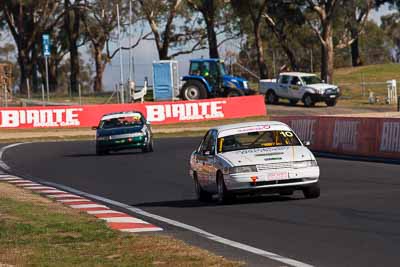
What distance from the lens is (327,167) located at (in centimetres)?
2650

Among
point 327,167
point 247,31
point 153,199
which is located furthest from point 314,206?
point 247,31

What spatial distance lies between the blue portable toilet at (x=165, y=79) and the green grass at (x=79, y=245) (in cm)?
4741

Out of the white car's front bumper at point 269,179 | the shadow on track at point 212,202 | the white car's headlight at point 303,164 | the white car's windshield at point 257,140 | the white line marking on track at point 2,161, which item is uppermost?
the white car's windshield at point 257,140

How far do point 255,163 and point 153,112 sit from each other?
41.2 meters

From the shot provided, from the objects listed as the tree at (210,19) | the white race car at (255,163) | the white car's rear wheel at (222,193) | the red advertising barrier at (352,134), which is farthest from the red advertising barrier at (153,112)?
the white car's rear wheel at (222,193)

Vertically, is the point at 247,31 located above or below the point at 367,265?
above

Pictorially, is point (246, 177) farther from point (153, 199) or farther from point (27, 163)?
point (27, 163)

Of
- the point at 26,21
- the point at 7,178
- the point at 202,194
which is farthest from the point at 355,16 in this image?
the point at 202,194

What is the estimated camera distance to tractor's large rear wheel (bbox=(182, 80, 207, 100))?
59594mm

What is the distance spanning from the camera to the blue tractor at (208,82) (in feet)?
194

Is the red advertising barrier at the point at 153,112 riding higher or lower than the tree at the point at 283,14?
lower

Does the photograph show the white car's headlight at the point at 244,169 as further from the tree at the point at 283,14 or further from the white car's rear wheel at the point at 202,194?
the tree at the point at 283,14

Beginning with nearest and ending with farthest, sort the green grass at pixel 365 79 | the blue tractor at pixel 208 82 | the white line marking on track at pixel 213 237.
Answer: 1. the white line marking on track at pixel 213 237
2. the blue tractor at pixel 208 82
3. the green grass at pixel 365 79

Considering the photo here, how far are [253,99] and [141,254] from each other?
46.9m
